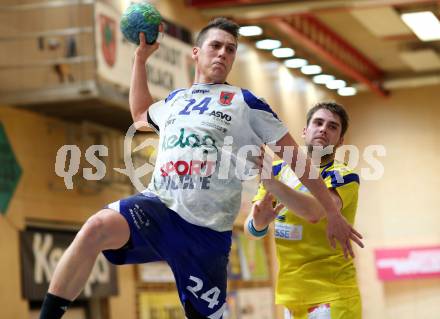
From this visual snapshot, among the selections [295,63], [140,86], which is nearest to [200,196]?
[140,86]

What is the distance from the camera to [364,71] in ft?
83.1

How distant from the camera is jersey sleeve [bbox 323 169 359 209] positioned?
225 inches

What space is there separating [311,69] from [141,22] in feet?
62.7

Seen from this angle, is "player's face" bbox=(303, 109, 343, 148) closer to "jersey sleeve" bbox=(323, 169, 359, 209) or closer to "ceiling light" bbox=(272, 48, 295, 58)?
"jersey sleeve" bbox=(323, 169, 359, 209)

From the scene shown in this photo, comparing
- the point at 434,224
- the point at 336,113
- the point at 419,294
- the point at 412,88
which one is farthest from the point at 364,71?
the point at 336,113

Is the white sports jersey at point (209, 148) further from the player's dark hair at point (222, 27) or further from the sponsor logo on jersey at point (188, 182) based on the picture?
the player's dark hair at point (222, 27)

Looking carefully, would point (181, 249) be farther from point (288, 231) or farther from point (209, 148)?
point (288, 231)

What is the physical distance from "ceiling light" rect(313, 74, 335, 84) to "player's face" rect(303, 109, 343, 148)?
18.8 metres

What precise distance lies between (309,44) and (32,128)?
9.05 metres

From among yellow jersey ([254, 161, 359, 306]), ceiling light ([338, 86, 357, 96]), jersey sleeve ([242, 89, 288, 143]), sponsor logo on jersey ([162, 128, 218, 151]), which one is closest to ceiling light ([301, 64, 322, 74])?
ceiling light ([338, 86, 357, 96])

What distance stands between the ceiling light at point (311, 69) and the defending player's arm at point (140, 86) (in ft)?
61.6

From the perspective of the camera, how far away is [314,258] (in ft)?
18.9

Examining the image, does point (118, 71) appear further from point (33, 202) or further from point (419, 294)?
point (419, 294)

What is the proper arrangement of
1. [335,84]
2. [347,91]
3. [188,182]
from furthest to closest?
[347,91] → [335,84] → [188,182]
